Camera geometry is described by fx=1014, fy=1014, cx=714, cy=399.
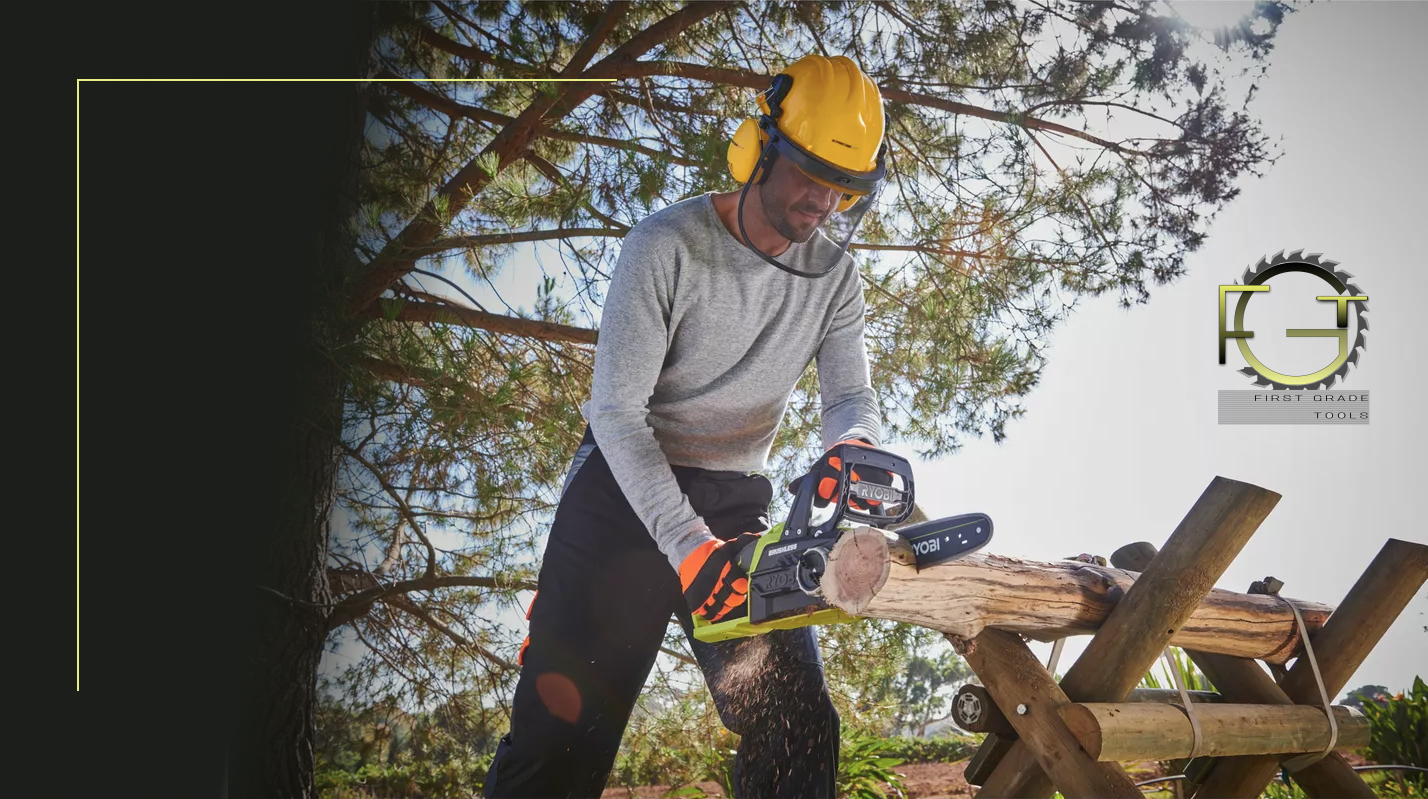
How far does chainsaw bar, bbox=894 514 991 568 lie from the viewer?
1.72 m

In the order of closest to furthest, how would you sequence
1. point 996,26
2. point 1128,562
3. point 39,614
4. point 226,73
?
1. point 1128,562
2. point 39,614
3. point 226,73
4. point 996,26

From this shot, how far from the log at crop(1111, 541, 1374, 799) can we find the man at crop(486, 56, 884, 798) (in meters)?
1.14

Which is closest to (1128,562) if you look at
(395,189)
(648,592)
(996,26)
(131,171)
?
(648,592)

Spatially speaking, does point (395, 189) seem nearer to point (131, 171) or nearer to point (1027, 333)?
point (131, 171)

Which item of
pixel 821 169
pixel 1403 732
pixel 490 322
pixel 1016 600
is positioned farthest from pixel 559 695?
pixel 1403 732

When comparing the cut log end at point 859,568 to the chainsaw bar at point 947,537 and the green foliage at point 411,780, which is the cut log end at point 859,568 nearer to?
the chainsaw bar at point 947,537

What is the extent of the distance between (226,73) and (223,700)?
7.55ft

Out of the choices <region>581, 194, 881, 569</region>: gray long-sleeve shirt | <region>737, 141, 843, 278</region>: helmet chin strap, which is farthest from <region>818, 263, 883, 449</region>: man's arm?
<region>737, 141, 843, 278</region>: helmet chin strap

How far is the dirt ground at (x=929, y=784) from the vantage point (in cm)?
427

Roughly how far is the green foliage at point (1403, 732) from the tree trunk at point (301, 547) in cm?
403

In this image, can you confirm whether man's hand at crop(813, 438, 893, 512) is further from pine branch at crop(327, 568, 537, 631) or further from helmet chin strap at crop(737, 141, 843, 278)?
pine branch at crop(327, 568, 537, 631)

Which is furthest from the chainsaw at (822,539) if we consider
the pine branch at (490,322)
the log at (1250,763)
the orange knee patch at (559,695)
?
the pine branch at (490,322)

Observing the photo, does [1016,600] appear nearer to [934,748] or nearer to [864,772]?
[864,772]

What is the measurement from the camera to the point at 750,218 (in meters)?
2.24
